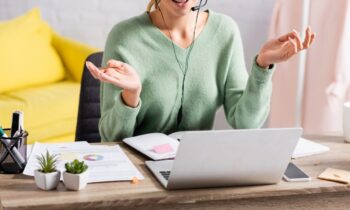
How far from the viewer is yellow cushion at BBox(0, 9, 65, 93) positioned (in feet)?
9.91

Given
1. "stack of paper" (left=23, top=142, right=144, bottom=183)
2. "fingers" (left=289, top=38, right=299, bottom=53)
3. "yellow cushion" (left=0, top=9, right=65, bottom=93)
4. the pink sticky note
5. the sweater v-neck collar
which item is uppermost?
"fingers" (left=289, top=38, right=299, bottom=53)

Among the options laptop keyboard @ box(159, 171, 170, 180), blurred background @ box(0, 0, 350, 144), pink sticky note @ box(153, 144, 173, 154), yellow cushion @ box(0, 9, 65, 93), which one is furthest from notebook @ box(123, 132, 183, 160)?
yellow cushion @ box(0, 9, 65, 93)

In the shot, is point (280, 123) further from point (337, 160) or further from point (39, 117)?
point (337, 160)

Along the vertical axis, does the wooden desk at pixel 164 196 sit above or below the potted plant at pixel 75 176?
below

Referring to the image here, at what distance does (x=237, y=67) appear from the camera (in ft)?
5.82

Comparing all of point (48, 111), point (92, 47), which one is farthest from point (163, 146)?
point (92, 47)

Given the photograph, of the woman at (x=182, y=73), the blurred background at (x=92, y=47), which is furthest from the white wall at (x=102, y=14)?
the woman at (x=182, y=73)

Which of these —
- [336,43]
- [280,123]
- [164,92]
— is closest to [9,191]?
[164,92]

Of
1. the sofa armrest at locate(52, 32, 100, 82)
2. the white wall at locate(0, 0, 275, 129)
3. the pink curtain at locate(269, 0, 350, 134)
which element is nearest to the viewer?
the pink curtain at locate(269, 0, 350, 134)

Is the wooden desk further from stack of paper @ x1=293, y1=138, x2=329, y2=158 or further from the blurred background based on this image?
the blurred background

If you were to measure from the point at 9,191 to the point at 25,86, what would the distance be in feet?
6.73

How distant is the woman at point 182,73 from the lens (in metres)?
1.64

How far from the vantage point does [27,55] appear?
122 inches

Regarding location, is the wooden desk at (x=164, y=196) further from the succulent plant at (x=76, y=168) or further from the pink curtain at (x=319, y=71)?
the pink curtain at (x=319, y=71)
